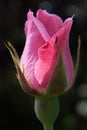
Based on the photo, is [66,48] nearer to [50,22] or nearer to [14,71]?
[50,22]

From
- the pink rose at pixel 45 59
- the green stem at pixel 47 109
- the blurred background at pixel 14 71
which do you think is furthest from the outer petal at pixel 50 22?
the blurred background at pixel 14 71

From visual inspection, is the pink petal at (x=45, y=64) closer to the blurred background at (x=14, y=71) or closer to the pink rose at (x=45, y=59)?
the pink rose at (x=45, y=59)

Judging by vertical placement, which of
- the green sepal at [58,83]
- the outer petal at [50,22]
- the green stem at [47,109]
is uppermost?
the outer petal at [50,22]

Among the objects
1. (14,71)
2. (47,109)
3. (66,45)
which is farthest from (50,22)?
(14,71)

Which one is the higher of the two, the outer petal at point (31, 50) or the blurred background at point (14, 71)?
the outer petal at point (31, 50)

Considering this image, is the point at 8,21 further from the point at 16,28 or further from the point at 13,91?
the point at 13,91
